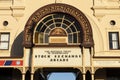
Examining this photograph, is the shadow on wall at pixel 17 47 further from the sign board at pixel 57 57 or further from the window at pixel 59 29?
the sign board at pixel 57 57

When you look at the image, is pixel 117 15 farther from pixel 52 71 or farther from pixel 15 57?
pixel 15 57

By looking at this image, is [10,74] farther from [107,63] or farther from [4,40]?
[107,63]

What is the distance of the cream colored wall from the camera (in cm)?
3534

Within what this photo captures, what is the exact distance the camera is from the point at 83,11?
1409 inches

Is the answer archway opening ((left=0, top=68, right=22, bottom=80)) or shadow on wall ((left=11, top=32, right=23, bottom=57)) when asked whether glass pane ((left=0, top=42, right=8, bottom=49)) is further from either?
archway opening ((left=0, top=68, right=22, bottom=80))

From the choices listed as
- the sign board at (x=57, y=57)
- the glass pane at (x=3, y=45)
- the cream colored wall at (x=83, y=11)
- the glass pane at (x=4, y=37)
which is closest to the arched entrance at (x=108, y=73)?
the cream colored wall at (x=83, y=11)

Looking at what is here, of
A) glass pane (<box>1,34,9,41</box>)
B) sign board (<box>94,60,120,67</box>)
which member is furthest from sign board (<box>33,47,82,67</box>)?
glass pane (<box>1,34,9,41</box>)

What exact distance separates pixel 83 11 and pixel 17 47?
7849mm

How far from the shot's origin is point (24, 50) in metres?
31.5

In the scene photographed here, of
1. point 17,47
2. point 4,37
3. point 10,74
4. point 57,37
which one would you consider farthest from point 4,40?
point 57,37

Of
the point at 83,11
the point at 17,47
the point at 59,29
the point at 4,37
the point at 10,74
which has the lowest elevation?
A: the point at 10,74

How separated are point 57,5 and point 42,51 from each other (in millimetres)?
5145

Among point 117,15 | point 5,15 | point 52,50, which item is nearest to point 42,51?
point 52,50

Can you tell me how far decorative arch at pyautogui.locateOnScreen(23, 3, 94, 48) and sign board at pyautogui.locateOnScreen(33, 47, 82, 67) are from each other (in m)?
1.03
